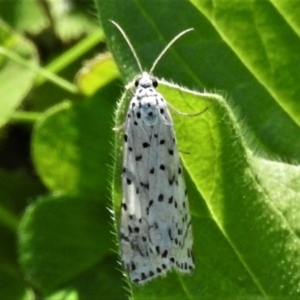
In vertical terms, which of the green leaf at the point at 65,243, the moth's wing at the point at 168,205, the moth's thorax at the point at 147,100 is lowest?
the green leaf at the point at 65,243

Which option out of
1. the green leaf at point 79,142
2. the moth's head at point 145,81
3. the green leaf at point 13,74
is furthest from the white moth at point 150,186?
the green leaf at point 13,74

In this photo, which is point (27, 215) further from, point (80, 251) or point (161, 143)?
point (161, 143)

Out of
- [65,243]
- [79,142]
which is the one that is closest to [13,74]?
[79,142]

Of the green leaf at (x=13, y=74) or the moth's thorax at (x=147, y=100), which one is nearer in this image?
the moth's thorax at (x=147, y=100)

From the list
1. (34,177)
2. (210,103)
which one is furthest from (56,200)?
(210,103)

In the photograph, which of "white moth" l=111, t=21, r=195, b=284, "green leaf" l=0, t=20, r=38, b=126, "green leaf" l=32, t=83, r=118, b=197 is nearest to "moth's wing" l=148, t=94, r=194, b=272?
"white moth" l=111, t=21, r=195, b=284

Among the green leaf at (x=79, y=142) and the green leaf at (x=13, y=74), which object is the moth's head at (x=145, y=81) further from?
the green leaf at (x=13, y=74)

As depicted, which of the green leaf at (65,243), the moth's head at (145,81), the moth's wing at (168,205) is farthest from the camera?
the green leaf at (65,243)
